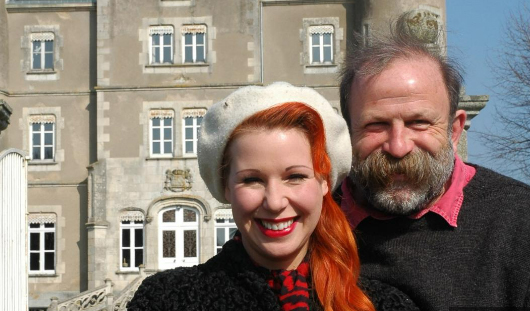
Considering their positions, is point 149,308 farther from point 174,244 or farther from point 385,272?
point 174,244

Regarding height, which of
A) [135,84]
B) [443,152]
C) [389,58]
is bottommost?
[443,152]

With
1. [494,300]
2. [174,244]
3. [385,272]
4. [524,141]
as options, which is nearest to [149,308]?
[385,272]

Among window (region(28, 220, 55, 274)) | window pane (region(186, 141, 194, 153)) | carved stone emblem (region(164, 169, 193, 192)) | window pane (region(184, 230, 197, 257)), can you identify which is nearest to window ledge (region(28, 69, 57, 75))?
window (region(28, 220, 55, 274))

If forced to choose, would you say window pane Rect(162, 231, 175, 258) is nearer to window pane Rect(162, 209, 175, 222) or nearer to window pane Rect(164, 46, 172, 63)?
window pane Rect(162, 209, 175, 222)

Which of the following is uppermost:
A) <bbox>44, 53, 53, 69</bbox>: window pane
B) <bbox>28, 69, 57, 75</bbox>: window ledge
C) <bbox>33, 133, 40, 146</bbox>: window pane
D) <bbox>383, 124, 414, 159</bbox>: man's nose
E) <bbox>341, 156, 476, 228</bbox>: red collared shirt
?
<bbox>44, 53, 53, 69</bbox>: window pane

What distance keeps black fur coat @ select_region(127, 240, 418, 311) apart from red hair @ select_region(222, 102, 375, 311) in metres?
0.07

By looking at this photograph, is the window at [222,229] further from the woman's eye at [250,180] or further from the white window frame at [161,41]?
the woman's eye at [250,180]

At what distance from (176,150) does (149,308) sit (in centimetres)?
2600

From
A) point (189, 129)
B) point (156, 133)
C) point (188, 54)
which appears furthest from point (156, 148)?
point (188, 54)

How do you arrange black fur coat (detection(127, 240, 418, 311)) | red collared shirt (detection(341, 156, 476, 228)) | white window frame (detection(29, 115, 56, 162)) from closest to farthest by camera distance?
black fur coat (detection(127, 240, 418, 311))
red collared shirt (detection(341, 156, 476, 228))
white window frame (detection(29, 115, 56, 162))

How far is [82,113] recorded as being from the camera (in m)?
30.0

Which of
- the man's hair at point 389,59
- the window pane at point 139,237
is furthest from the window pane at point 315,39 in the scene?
the man's hair at point 389,59

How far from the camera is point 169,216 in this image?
94.6ft

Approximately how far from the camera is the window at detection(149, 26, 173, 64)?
2934cm
